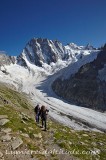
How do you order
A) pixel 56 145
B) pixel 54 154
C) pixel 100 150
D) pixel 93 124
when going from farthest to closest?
pixel 93 124 < pixel 100 150 < pixel 56 145 < pixel 54 154

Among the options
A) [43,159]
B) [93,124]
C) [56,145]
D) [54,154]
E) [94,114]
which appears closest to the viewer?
[43,159]

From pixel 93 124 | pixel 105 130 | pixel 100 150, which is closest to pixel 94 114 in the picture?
pixel 93 124

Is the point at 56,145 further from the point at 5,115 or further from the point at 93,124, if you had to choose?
the point at 93,124

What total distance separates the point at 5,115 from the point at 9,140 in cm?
646

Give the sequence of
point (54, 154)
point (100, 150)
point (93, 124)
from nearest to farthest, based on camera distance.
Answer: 1. point (54, 154)
2. point (100, 150)
3. point (93, 124)

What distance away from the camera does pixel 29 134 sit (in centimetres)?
2686

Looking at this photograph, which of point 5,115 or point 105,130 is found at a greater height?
point 5,115

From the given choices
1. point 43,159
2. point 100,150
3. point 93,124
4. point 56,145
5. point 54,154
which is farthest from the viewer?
point 93,124

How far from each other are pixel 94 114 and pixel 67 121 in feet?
139

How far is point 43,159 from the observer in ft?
72.7

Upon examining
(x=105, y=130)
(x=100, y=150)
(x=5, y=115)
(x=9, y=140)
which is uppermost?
(x=5, y=115)

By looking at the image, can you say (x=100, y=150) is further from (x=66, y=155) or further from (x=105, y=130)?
(x=105, y=130)

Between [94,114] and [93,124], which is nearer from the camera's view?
[93,124]

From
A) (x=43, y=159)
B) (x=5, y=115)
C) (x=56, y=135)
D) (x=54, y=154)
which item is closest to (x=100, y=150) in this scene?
(x=56, y=135)
